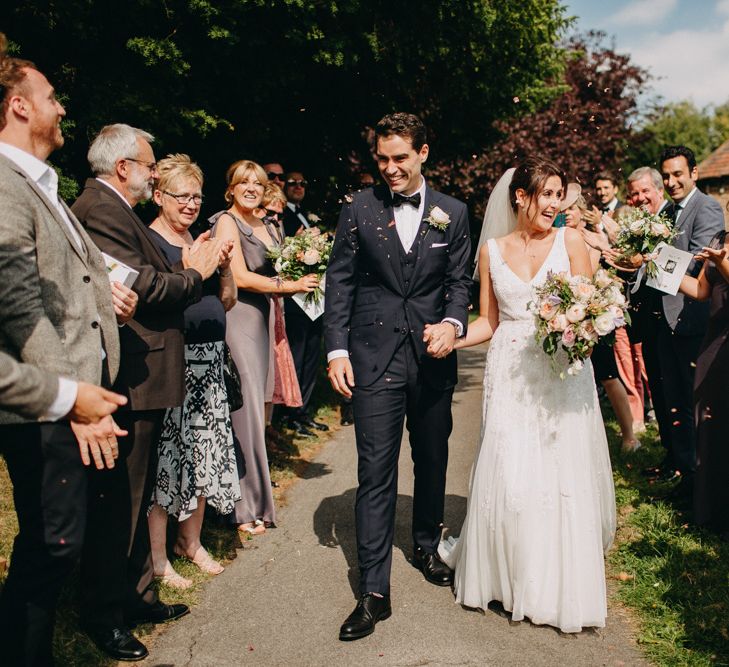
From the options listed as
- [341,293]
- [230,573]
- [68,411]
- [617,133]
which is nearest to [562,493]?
[341,293]

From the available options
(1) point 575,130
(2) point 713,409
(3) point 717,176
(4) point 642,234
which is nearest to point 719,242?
(4) point 642,234

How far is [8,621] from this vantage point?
9.66ft

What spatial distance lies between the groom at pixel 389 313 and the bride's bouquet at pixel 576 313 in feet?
1.79

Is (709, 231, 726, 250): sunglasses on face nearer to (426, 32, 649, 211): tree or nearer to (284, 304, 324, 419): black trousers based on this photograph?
(284, 304, 324, 419): black trousers

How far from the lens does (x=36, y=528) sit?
Answer: 293cm

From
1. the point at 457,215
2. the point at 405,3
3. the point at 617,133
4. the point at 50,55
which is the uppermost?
the point at 617,133

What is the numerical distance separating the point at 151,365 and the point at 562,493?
7.87ft

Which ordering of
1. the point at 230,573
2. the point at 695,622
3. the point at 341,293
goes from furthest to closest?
1. the point at 230,573
2. the point at 341,293
3. the point at 695,622

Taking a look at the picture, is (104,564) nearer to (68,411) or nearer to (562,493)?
(68,411)

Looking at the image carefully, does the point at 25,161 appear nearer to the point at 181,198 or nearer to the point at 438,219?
the point at 181,198

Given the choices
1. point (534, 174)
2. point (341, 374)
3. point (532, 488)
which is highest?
point (534, 174)

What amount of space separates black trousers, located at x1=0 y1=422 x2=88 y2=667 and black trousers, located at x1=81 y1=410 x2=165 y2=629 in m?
0.74

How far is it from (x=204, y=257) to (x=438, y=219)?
1.41 metres

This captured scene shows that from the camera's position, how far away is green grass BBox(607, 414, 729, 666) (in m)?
3.88
